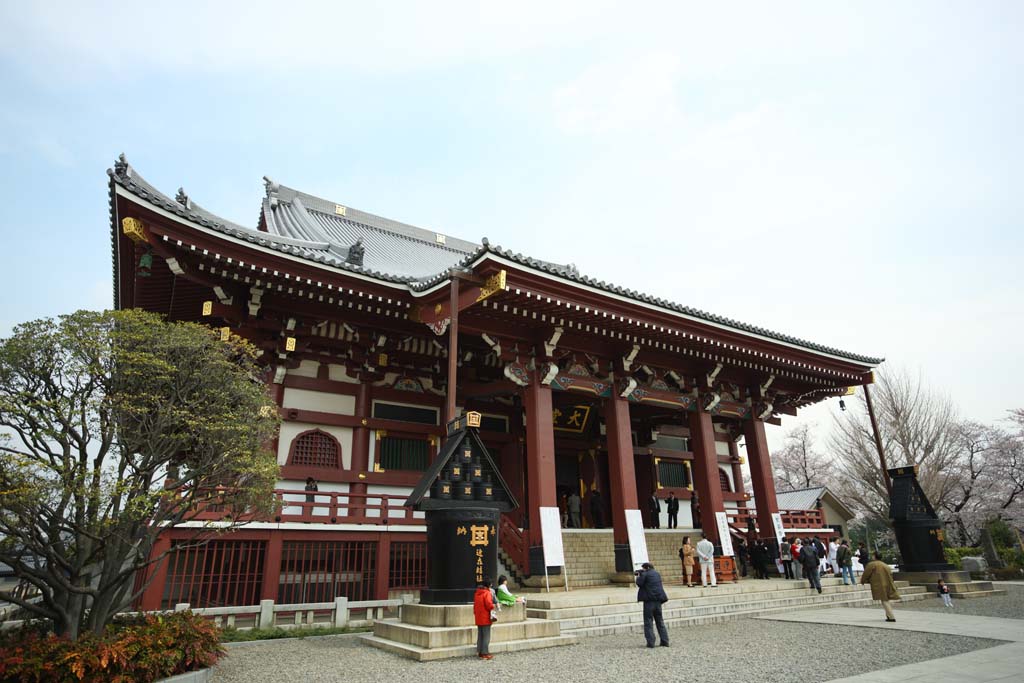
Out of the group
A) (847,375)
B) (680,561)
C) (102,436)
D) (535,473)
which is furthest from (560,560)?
(847,375)

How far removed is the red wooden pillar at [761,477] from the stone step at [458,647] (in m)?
10.5

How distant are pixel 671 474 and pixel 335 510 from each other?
1234 centimetres

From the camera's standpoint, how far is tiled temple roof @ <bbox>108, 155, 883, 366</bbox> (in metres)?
10.5

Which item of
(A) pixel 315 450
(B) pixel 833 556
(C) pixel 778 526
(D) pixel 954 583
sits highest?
(A) pixel 315 450

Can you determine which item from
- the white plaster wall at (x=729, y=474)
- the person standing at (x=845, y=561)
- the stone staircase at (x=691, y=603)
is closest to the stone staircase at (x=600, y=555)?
the stone staircase at (x=691, y=603)

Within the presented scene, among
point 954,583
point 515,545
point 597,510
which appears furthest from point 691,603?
point 954,583

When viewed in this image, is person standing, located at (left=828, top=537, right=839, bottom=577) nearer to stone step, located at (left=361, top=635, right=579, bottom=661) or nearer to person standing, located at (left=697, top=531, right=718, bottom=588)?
person standing, located at (left=697, top=531, right=718, bottom=588)

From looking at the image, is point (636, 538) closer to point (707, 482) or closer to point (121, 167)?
point (707, 482)

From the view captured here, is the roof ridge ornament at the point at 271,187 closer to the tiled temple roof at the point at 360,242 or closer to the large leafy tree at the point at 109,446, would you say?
the tiled temple roof at the point at 360,242

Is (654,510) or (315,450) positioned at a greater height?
(315,450)

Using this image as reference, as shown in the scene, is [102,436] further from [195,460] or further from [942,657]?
[942,657]

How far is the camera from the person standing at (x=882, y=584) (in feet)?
32.9

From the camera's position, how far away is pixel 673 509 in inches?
754

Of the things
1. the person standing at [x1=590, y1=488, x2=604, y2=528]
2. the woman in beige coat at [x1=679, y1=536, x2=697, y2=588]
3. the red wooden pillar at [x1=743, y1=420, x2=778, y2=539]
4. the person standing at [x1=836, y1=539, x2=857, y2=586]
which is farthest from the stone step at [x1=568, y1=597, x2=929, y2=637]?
the person standing at [x1=590, y1=488, x2=604, y2=528]
